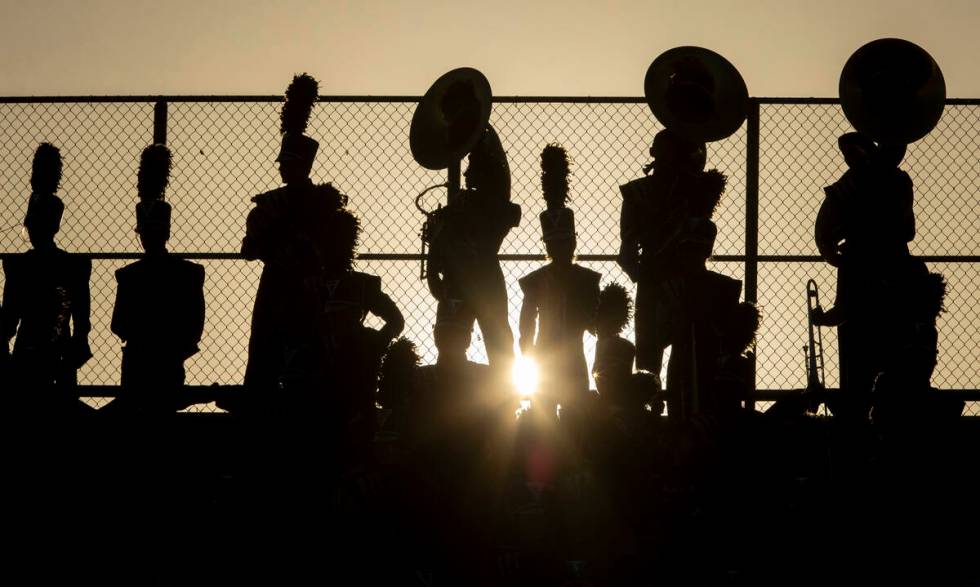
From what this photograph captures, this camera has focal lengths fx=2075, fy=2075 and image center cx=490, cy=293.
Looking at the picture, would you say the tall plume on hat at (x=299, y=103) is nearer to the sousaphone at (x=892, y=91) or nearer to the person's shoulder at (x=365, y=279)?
the person's shoulder at (x=365, y=279)

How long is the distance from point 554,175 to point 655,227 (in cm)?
72

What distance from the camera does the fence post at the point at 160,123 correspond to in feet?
43.7

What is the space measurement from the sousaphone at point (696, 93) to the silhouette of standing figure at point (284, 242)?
210 cm

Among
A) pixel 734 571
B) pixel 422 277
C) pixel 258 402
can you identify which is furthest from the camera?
pixel 422 277

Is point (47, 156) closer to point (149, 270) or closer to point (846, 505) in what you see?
point (149, 270)

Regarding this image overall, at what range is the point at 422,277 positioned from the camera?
12805 mm

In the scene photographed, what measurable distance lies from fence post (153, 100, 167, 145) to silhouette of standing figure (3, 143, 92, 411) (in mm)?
1079

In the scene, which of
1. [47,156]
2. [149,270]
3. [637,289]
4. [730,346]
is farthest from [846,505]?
[47,156]

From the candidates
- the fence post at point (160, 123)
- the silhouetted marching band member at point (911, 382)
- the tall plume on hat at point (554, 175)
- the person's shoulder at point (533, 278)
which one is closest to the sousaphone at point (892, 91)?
the silhouetted marching band member at point (911, 382)

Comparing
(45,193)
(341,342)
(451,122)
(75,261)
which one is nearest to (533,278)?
(451,122)

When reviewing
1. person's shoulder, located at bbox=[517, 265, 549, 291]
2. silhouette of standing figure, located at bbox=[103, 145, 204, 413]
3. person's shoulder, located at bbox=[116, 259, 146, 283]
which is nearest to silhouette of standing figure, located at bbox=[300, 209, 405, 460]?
silhouette of standing figure, located at bbox=[103, 145, 204, 413]

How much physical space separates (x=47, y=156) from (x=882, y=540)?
5.72 metres

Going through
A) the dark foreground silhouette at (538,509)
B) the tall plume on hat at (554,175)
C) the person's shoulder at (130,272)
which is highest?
the tall plume on hat at (554,175)

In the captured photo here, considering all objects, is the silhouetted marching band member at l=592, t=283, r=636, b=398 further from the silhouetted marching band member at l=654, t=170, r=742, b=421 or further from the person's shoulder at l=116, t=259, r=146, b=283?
the person's shoulder at l=116, t=259, r=146, b=283
